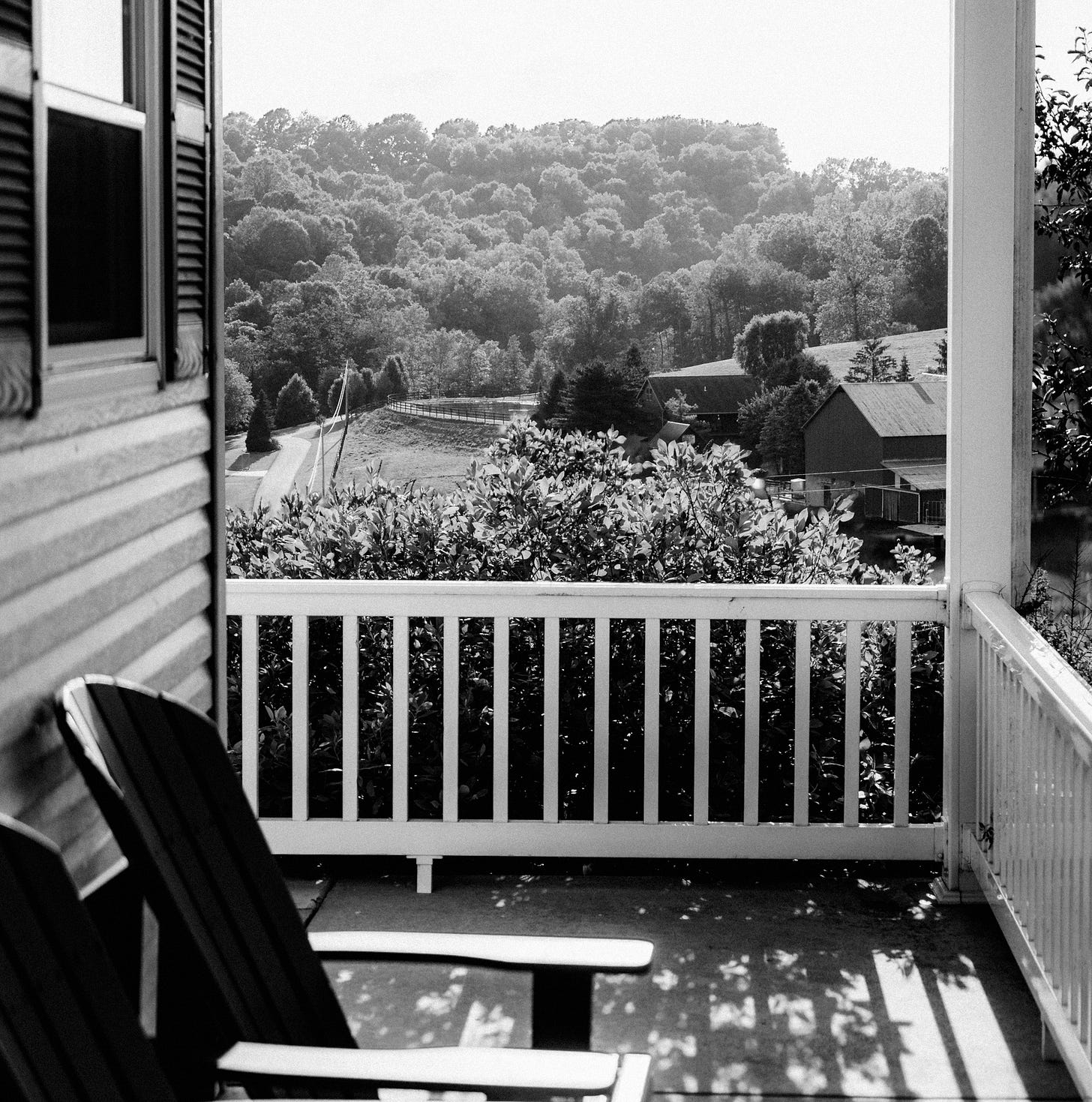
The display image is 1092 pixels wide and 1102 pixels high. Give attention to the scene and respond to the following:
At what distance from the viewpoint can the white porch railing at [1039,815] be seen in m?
2.70

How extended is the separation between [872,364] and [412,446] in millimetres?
1466

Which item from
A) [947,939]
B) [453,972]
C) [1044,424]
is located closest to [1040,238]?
[1044,424]

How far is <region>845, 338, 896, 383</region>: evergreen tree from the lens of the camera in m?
4.43

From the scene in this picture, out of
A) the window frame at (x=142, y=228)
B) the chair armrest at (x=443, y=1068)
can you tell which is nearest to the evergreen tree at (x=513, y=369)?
the window frame at (x=142, y=228)

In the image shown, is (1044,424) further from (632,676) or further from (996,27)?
(632,676)

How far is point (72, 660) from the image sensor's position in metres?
2.34

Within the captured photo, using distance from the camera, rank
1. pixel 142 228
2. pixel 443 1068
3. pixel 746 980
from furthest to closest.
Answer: pixel 746 980, pixel 142 228, pixel 443 1068

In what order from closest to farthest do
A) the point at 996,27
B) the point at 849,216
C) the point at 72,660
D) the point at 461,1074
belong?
1. the point at 461,1074
2. the point at 72,660
3. the point at 996,27
4. the point at 849,216

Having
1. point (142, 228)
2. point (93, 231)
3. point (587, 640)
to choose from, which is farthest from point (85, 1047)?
point (587, 640)

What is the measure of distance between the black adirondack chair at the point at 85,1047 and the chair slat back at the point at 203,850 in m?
0.42

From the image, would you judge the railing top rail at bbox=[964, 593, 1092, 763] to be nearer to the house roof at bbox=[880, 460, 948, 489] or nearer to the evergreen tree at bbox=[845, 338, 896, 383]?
the house roof at bbox=[880, 460, 948, 489]

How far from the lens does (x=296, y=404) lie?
4555 mm

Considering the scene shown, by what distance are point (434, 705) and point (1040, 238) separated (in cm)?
231

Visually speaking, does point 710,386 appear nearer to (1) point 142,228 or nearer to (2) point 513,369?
(2) point 513,369
